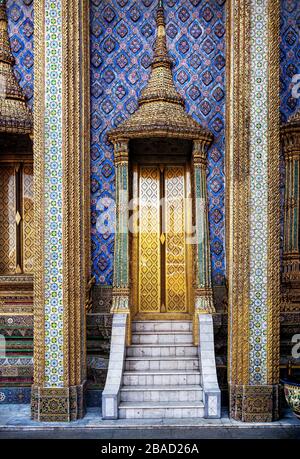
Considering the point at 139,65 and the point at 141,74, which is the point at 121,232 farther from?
the point at 139,65

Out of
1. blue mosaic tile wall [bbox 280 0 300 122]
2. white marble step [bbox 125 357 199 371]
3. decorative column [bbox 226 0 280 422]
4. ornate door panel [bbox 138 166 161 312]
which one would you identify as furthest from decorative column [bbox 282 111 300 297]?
ornate door panel [bbox 138 166 161 312]

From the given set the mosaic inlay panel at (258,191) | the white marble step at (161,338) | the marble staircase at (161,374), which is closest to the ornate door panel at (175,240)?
the marble staircase at (161,374)

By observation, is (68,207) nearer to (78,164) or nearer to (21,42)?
(78,164)

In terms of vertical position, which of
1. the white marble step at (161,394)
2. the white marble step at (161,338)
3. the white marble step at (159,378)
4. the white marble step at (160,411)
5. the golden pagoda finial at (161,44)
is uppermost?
the golden pagoda finial at (161,44)

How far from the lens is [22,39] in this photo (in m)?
8.10

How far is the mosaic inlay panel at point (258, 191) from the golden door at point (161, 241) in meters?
1.71

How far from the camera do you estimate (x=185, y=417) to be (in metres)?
6.61

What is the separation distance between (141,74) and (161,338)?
413 cm

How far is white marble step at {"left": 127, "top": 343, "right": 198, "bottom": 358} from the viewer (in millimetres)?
7484

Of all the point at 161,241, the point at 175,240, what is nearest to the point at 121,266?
the point at 161,241

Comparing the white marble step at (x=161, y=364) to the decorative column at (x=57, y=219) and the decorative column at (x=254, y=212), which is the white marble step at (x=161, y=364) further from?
the decorative column at (x=57, y=219)

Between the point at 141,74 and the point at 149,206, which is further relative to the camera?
the point at 149,206

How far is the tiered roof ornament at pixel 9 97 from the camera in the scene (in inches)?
301
